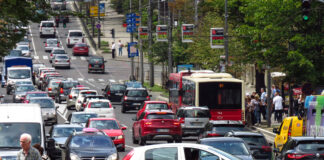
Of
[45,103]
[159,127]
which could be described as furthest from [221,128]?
[45,103]

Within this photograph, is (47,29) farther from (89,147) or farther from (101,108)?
(89,147)

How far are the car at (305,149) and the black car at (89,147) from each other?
18.8ft

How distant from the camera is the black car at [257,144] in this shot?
22.8m

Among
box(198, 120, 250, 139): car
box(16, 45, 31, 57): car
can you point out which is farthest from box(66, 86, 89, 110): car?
box(16, 45, 31, 57): car

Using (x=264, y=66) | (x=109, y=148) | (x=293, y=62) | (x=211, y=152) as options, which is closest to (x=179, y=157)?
(x=211, y=152)

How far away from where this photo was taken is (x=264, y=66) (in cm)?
3962

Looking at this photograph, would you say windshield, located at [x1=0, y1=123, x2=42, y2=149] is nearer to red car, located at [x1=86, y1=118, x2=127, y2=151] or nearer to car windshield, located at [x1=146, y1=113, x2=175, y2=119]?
red car, located at [x1=86, y1=118, x2=127, y2=151]

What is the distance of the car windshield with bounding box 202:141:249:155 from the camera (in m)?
20.4

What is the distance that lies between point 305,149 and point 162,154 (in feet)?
18.7

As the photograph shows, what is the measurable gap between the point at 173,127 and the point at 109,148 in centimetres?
891

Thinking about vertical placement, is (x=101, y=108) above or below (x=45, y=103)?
below

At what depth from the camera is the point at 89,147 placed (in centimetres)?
Answer: 2414

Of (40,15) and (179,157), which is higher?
(40,15)

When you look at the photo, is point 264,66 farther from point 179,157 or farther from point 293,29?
point 179,157
